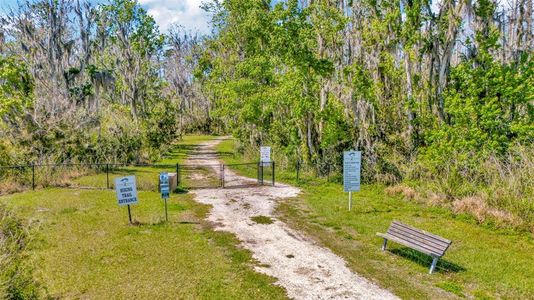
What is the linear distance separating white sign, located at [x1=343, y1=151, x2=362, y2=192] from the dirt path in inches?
131

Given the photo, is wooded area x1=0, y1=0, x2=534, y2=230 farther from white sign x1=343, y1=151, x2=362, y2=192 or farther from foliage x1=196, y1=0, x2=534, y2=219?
white sign x1=343, y1=151, x2=362, y2=192

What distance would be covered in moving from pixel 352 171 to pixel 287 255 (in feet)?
19.8

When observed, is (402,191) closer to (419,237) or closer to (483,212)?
(483,212)

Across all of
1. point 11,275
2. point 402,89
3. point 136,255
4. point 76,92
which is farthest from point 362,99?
point 76,92

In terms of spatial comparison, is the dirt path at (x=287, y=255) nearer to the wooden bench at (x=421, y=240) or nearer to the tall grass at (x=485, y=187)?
the wooden bench at (x=421, y=240)

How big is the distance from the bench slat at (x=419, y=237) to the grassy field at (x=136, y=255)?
4085 millimetres

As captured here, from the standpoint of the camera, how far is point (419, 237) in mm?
10414

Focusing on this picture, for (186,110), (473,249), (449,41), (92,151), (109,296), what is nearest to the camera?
(109,296)

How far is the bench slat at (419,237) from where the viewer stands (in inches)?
389

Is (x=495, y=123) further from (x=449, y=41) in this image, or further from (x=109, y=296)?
(x=109, y=296)

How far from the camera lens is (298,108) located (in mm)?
23266

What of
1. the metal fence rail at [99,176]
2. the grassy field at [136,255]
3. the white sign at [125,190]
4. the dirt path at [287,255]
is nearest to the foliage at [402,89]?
the metal fence rail at [99,176]

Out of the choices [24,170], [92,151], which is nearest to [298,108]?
[92,151]

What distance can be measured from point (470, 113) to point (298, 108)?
30.9 feet
